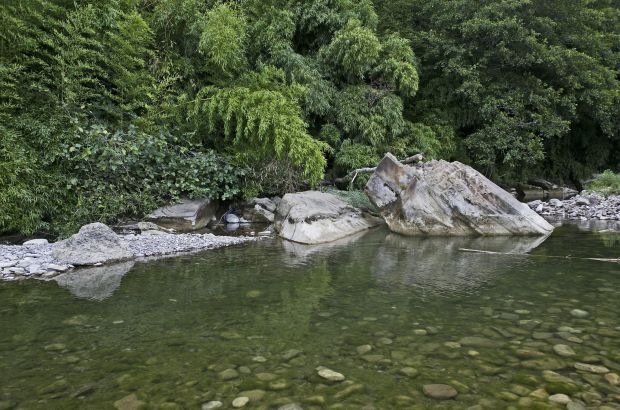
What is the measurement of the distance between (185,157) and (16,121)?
311 cm

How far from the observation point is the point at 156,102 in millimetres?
9375

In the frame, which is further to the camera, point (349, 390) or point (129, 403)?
point (349, 390)

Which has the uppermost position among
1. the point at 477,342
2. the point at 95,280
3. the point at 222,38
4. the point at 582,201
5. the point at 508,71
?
the point at 508,71

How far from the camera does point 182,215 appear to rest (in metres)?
8.59

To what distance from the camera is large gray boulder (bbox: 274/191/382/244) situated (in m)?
8.00

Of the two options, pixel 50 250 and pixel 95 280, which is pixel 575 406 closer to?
pixel 95 280

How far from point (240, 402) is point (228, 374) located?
0.33 meters

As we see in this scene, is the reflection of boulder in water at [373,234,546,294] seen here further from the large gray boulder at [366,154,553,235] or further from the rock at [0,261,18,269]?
the rock at [0,261,18,269]

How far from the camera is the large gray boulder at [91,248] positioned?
5.56 metres

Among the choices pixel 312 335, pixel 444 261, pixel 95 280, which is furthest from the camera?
pixel 444 261

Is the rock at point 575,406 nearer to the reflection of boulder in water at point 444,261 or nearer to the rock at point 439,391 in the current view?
the rock at point 439,391

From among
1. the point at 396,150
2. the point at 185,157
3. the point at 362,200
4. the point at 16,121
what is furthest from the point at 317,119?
the point at 16,121

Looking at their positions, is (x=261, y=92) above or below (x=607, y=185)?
above

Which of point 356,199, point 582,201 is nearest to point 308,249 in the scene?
point 356,199
